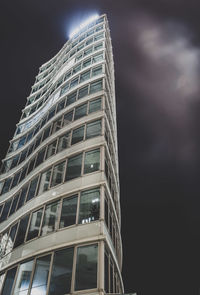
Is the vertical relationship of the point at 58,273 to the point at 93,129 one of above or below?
below

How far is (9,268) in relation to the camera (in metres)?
14.5

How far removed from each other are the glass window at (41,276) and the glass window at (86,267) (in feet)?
6.12

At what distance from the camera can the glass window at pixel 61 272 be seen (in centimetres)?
1078

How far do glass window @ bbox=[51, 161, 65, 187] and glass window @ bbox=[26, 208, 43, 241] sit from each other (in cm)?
211

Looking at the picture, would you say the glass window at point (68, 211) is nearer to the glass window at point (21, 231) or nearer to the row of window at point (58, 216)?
the row of window at point (58, 216)

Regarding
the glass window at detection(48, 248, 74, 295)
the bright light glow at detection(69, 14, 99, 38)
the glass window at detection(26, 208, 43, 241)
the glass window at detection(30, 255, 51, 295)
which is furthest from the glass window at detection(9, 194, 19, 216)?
the bright light glow at detection(69, 14, 99, 38)

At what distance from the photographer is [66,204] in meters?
14.2

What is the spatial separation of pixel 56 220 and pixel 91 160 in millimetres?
4634

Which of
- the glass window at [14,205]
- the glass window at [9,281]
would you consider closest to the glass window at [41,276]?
the glass window at [9,281]

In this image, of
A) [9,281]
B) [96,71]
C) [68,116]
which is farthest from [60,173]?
[96,71]

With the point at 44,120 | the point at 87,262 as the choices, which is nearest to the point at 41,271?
the point at 87,262

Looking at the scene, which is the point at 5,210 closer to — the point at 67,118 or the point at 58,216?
the point at 58,216

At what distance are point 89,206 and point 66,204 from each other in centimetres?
163

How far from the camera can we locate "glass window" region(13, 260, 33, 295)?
1220 cm
